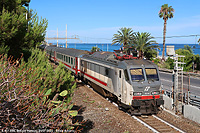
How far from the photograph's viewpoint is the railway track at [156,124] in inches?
427

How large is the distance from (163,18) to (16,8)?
4203cm

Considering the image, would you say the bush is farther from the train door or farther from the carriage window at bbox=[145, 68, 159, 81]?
the carriage window at bbox=[145, 68, 159, 81]

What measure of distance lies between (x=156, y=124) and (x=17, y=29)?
32.0 feet

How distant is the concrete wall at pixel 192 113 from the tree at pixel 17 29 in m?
11.0

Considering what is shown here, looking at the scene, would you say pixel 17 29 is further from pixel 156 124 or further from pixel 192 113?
pixel 192 113

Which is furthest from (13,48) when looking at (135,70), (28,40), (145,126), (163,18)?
(163,18)

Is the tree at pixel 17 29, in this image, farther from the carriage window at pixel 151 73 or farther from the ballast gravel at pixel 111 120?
the carriage window at pixel 151 73

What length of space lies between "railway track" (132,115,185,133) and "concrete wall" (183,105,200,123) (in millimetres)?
1940

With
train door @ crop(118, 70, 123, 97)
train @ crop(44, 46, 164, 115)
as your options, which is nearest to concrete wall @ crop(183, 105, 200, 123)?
train @ crop(44, 46, 164, 115)

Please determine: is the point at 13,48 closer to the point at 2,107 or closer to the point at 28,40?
the point at 28,40

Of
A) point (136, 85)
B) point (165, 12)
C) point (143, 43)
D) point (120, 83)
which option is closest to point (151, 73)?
point (136, 85)

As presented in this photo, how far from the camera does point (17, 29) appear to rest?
37.7 ft

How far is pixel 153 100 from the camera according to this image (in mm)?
12797

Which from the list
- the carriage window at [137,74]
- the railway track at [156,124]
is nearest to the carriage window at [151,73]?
the carriage window at [137,74]
